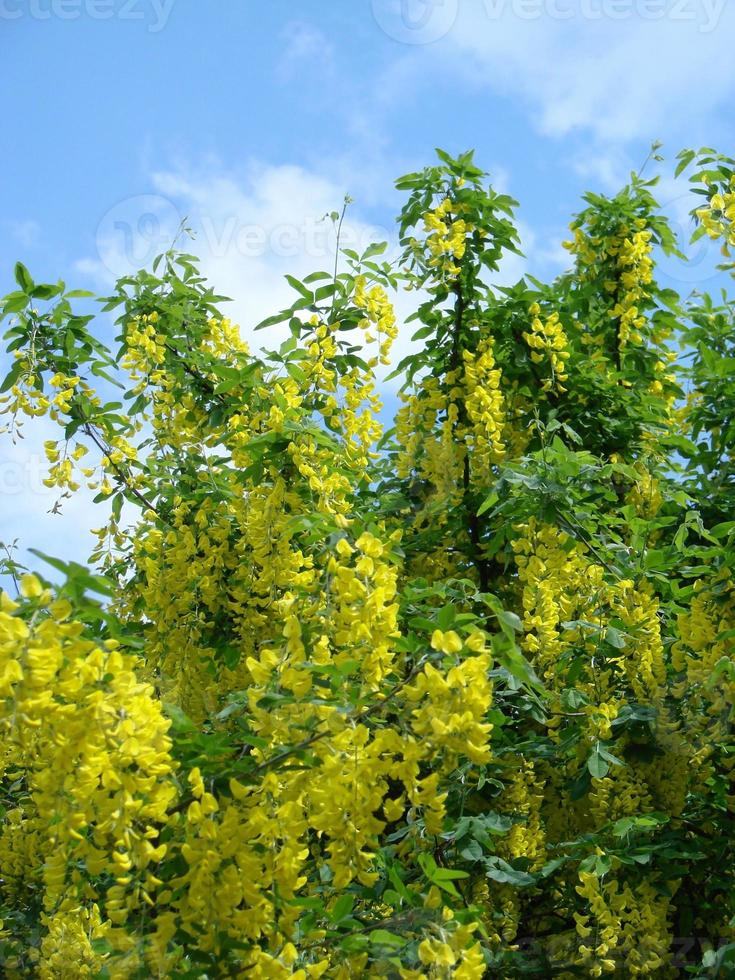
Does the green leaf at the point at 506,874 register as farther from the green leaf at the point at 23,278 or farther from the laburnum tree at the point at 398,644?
the green leaf at the point at 23,278

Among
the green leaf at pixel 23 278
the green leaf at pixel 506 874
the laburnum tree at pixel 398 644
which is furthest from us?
the green leaf at pixel 23 278

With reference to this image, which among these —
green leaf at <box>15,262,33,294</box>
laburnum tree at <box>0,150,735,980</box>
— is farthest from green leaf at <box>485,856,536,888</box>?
green leaf at <box>15,262,33,294</box>

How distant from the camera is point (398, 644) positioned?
2662 millimetres

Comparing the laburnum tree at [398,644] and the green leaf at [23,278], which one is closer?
the laburnum tree at [398,644]

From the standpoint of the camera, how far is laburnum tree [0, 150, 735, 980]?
2.44 meters

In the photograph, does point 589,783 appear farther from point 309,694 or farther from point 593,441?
point 593,441

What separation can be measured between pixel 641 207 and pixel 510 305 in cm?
110

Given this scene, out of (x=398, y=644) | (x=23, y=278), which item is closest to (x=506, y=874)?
(x=398, y=644)

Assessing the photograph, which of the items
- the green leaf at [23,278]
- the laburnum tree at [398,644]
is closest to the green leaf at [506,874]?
the laburnum tree at [398,644]

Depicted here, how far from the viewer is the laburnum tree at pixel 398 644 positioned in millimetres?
2438

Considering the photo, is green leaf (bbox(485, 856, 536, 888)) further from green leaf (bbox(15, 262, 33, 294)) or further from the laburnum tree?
green leaf (bbox(15, 262, 33, 294))

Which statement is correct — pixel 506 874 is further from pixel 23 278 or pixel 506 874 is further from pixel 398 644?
pixel 23 278

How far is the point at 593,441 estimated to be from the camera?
5234 mm

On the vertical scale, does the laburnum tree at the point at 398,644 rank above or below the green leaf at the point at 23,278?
below
